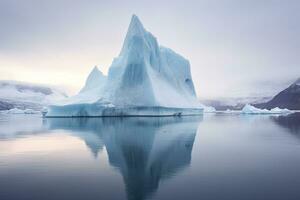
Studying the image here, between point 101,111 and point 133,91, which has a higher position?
point 133,91

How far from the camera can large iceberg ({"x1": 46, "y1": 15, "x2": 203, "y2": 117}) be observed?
100ft

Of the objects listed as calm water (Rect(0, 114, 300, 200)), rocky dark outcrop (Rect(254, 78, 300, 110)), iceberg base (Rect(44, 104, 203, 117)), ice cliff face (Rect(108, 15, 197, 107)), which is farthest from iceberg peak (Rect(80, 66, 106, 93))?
rocky dark outcrop (Rect(254, 78, 300, 110))

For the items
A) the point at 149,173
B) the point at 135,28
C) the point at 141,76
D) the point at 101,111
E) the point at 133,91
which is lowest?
the point at 149,173

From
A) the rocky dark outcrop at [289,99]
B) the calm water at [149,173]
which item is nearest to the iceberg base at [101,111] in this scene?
the calm water at [149,173]

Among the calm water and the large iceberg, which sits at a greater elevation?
the large iceberg

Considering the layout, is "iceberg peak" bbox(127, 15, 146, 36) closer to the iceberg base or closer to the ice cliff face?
the ice cliff face

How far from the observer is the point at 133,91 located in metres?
31.7

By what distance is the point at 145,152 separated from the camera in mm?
8836

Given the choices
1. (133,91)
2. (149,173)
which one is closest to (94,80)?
(133,91)

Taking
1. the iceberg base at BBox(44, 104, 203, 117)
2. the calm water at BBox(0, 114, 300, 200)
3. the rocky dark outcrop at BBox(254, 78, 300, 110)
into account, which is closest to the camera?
the calm water at BBox(0, 114, 300, 200)

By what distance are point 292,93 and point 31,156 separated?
6433 inches

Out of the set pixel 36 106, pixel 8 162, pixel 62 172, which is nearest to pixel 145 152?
pixel 62 172

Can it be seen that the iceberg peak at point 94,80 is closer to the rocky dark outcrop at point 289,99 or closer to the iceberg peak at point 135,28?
the iceberg peak at point 135,28

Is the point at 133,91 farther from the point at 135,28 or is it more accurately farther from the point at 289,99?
the point at 289,99
